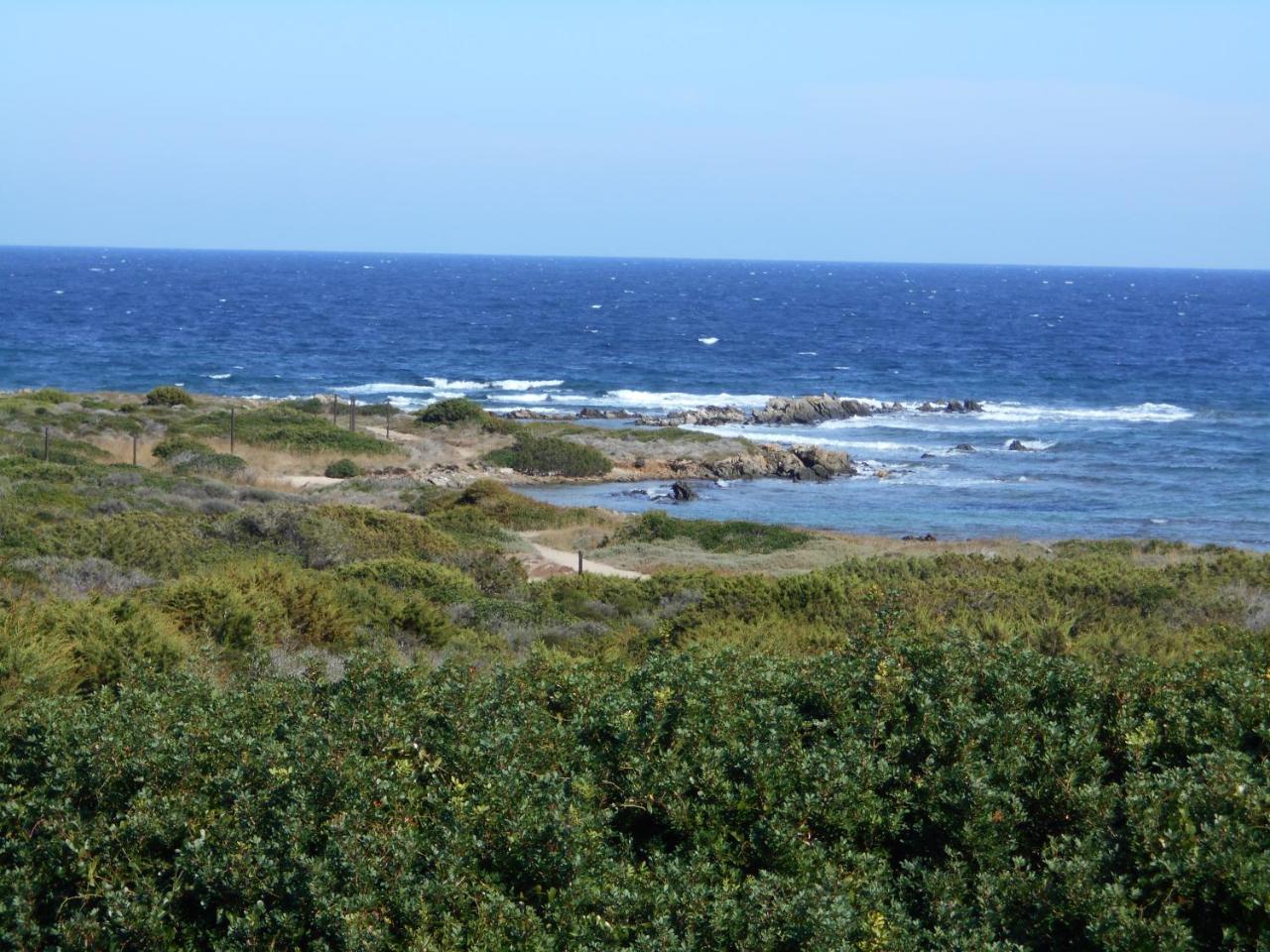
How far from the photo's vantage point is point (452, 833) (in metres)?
4.86

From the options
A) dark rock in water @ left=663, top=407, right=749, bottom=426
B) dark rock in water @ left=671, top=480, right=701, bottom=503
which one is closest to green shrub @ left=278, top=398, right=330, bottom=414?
dark rock in water @ left=663, top=407, right=749, bottom=426

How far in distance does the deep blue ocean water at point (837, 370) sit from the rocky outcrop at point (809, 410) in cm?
142

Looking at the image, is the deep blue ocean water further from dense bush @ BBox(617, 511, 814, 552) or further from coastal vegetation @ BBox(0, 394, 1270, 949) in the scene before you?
coastal vegetation @ BBox(0, 394, 1270, 949)

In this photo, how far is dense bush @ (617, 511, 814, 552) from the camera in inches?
1095

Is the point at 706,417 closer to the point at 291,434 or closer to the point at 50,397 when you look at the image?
the point at 291,434

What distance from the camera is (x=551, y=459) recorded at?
4281cm

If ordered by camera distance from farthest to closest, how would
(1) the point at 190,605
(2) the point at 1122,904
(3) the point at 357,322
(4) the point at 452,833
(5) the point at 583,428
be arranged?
(3) the point at 357,322 < (5) the point at 583,428 < (1) the point at 190,605 < (4) the point at 452,833 < (2) the point at 1122,904

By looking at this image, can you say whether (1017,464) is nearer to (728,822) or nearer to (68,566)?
(68,566)

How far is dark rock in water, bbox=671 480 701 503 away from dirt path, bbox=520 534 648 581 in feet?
40.9

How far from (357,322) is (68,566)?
294 feet

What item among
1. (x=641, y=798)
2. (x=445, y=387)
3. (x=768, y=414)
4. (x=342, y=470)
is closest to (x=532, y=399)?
(x=445, y=387)

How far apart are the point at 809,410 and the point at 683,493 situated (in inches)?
792

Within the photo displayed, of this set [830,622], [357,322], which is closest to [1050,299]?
[357,322]

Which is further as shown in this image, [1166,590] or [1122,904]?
[1166,590]
